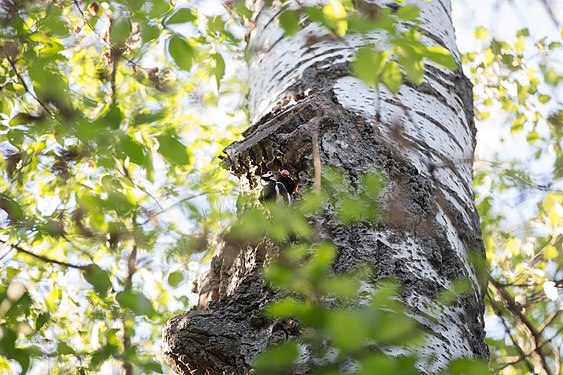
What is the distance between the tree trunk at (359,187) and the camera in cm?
129

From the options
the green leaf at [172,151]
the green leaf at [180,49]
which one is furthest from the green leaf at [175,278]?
the green leaf at [180,49]

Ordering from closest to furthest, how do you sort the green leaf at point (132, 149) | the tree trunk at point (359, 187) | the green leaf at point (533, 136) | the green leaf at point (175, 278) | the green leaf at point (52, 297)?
1. the tree trunk at point (359, 187)
2. the green leaf at point (132, 149)
3. the green leaf at point (175, 278)
4. the green leaf at point (52, 297)
5. the green leaf at point (533, 136)

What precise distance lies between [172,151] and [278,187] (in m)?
0.29

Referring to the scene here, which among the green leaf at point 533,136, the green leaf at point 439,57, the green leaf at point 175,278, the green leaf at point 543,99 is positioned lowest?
the green leaf at point 439,57

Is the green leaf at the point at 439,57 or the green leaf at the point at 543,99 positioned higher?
the green leaf at the point at 543,99

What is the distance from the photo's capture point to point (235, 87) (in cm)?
371

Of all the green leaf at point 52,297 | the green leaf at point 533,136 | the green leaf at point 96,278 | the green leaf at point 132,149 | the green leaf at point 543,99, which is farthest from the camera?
the green leaf at point 533,136

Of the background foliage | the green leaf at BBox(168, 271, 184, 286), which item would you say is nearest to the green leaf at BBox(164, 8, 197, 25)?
the background foliage

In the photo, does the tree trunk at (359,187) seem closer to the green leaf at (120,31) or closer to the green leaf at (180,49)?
the green leaf at (180,49)

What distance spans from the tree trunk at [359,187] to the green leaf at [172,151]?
0.63ft

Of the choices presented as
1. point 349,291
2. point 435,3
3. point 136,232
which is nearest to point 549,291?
point 435,3

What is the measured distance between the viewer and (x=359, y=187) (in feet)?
4.67

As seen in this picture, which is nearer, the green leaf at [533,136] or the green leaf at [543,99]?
the green leaf at [543,99]

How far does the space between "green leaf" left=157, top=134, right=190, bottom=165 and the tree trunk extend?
0.63 ft
